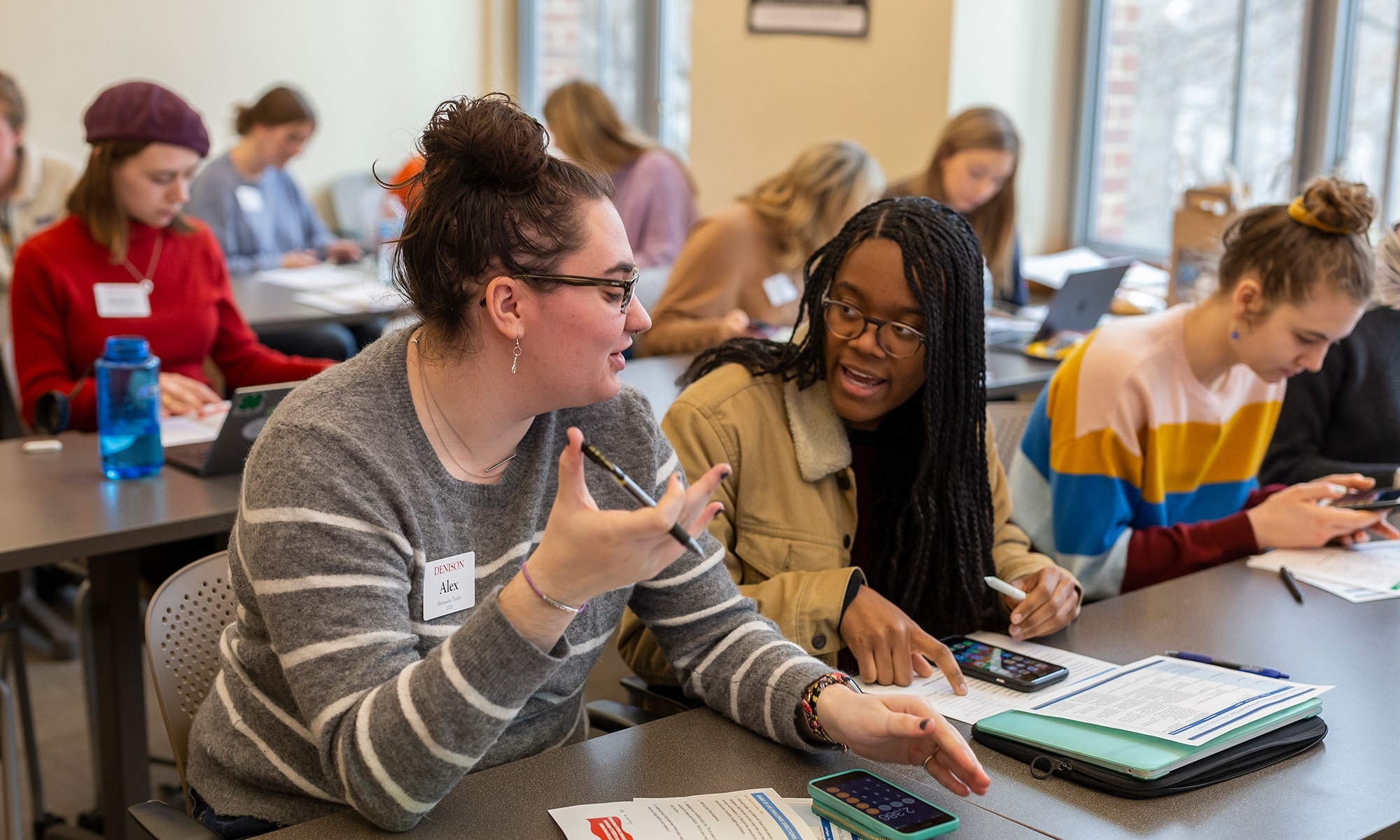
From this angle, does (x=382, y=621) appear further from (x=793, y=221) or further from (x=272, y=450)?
(x=793, y=221)

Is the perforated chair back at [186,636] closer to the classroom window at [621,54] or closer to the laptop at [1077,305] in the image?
the laptop at [1077,305]

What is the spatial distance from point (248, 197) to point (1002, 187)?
3.14m

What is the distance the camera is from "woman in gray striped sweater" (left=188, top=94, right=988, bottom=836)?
41.6 inches

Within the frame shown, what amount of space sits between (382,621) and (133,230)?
209 centimetres

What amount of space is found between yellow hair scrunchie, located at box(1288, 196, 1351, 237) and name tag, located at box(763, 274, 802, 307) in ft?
5.37

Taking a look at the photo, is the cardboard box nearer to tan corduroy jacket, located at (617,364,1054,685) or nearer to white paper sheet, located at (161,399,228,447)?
tan corduroy jacket, located at (617,364,1054,685)

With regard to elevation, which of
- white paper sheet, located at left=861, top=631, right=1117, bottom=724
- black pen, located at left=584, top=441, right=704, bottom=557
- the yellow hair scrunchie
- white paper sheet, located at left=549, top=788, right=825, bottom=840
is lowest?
white paper sheet, located at left=861, top=631, right=1117, bottom=724

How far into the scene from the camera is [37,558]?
1758mm

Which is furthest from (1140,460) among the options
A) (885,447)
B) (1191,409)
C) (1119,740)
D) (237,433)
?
(237,433)

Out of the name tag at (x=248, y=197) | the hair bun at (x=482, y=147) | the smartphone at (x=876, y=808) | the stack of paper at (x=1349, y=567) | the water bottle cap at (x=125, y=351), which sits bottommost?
the stack of paper at (x=1349, y=567)

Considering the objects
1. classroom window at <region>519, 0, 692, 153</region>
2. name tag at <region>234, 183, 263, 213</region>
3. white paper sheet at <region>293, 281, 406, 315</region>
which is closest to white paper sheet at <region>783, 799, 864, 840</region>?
white paper sheet at <region>293, 281, 406, 315</region>

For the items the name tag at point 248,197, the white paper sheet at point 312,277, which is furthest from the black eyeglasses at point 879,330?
the name tag at point 248,197

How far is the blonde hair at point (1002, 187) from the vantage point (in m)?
3.99

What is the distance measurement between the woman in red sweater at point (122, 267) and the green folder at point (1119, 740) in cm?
183
